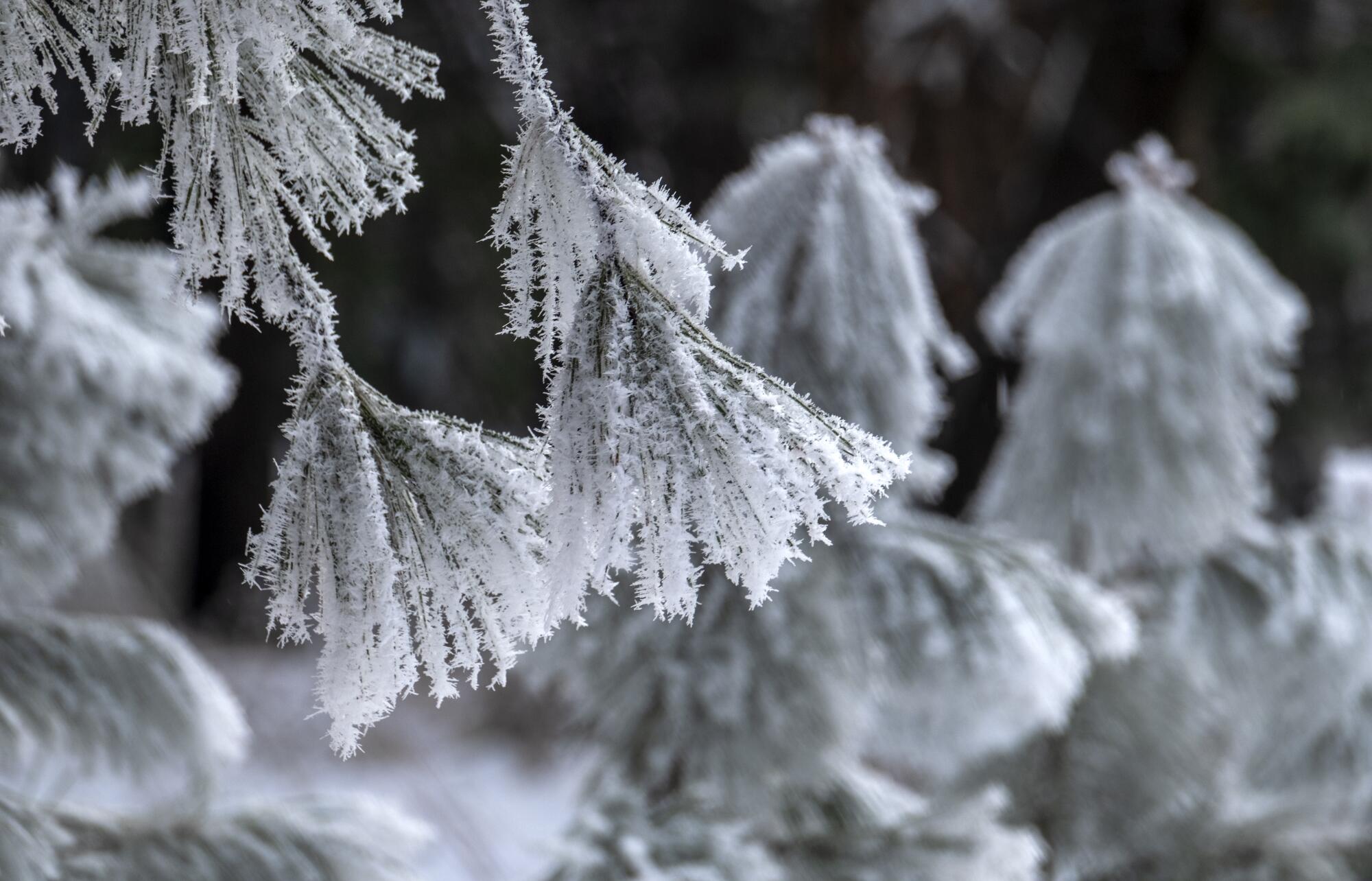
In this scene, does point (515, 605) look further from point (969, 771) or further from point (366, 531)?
point (969, 771)

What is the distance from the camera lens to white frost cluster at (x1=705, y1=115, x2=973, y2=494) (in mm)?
2041

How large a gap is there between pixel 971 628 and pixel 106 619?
1354 millimetres

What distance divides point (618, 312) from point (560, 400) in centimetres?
7

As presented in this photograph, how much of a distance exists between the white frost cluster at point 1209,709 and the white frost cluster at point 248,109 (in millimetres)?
2379

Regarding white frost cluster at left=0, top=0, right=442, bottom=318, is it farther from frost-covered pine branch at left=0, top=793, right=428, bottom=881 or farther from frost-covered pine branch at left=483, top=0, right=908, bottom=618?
frost-covered pine branch at left=0, top=793, right=428, bottom=881

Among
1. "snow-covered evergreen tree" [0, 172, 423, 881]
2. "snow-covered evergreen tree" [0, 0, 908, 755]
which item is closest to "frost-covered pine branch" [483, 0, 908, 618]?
"snow-covered evergreen tree" [0, 0, 908, 755]

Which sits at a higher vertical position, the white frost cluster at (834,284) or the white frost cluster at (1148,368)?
the white frost cluster at (1148,368)

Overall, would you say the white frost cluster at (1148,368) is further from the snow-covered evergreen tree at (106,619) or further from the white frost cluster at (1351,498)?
the snow-covered evergreen tree at (106,619)

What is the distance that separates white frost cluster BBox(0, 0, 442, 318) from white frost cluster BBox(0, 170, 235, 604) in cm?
66

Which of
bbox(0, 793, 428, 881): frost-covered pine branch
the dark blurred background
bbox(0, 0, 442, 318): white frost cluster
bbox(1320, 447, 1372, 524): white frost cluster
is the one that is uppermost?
the dark blurred background

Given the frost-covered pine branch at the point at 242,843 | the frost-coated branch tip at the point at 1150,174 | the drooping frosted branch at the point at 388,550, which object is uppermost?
the frost-coated branch tip at the point at 1150,174

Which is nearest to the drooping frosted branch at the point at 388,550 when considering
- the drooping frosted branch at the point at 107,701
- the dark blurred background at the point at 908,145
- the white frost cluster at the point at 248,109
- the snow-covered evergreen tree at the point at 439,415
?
the snow-covered evergreen tree at the point at 439,415

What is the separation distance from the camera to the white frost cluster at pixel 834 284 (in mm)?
2041

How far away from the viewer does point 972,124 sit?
5.25 m
